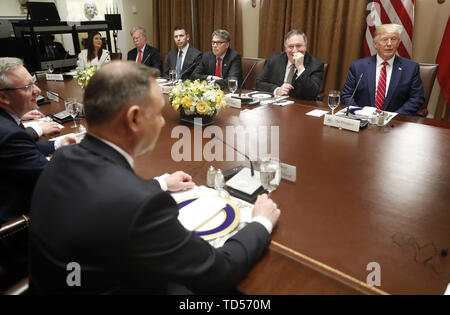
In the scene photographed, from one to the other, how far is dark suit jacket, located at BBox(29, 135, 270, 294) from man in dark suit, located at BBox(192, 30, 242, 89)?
2945 mm

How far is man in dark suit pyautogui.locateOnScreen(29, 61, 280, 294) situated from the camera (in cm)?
75

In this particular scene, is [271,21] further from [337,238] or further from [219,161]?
[337,238]

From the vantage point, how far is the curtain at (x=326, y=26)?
13.5 feet

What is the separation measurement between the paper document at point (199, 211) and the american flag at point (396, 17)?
368 centimetres

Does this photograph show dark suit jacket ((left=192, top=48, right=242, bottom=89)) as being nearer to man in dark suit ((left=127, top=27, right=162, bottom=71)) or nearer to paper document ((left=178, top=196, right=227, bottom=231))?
man in dark suit ((left=127, top=27, right=162, bottom=71))

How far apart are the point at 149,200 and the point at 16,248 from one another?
0.88 meters

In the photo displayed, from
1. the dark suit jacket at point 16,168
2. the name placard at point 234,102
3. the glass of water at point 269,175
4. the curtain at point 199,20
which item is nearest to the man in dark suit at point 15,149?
the dark suit jacket at point 16,168

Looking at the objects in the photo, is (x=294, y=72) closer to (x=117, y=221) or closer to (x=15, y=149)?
(x=15, y=149)

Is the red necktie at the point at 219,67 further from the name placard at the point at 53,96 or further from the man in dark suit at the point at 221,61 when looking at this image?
the name placard at the point at 53,96

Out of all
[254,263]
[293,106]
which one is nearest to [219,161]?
[254,263]

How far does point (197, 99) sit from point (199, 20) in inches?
166

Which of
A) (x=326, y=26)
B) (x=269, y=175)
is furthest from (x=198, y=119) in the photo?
(x=326, y=26)

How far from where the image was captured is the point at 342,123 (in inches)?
79.1

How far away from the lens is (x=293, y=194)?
1.30 metres
